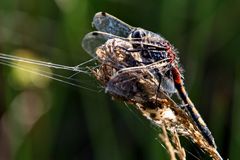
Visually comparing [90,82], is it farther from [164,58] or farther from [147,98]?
[147,98]

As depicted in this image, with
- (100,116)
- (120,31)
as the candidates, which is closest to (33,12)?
(100,116)

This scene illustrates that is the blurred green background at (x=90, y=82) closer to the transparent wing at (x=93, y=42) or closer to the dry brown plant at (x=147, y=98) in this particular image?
the transparent wing at (x=93, y=42)

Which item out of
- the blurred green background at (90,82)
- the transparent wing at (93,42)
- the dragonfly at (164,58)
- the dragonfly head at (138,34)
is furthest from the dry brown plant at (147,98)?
the blurred green background at (90,82)

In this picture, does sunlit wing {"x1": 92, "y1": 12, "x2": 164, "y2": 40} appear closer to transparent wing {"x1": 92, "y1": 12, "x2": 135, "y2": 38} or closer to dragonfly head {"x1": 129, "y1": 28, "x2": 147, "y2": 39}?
transparent wing {"x1": 92, "y1": 12, "x2": 135, "y2": 38}

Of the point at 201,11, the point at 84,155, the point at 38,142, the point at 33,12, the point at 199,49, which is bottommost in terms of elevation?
the point at 84,155

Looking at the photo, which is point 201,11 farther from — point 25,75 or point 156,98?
point 156,98

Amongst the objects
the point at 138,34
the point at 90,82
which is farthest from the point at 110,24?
the point at 90,82
